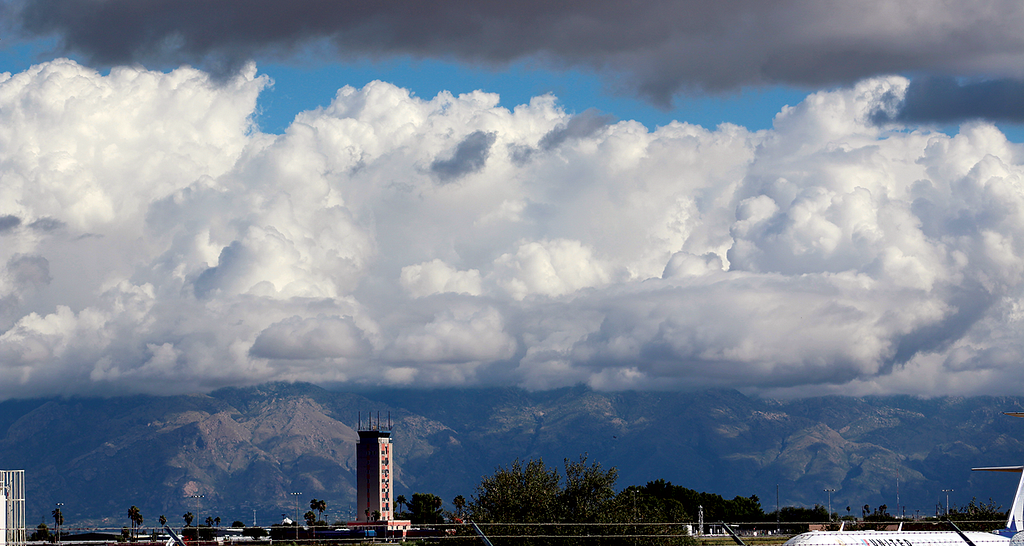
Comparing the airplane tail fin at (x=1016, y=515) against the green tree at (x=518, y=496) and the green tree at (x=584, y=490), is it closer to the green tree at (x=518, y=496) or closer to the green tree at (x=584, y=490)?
the green tree at (x=584, y=490)

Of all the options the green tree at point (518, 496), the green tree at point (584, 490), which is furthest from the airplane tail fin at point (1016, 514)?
the green tree at point (518, 496)

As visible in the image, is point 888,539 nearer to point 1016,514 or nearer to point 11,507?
point 1016,514

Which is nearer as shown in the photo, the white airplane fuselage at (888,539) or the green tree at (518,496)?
the white airplane fuselage at (888,539)

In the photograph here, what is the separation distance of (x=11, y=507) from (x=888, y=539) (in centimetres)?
5894

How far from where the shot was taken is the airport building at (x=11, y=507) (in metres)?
67.0

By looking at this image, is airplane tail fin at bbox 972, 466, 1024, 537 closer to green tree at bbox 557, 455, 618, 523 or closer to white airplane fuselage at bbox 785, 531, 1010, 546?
white airplane fuselage at bbox 785, 531, 1010, 546

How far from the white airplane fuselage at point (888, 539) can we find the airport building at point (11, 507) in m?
50.0

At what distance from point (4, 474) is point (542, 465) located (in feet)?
202

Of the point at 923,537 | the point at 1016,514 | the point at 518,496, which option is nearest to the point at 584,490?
the point at 518,496

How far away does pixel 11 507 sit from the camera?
224 ft

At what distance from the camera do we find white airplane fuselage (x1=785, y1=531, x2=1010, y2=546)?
76125mm

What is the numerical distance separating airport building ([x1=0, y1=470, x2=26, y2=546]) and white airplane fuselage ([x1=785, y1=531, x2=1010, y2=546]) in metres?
50.0

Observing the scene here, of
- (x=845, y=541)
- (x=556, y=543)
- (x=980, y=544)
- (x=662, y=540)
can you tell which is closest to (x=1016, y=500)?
(x=980, y=544)

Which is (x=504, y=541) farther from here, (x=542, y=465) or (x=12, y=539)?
(x=12, y=539)
